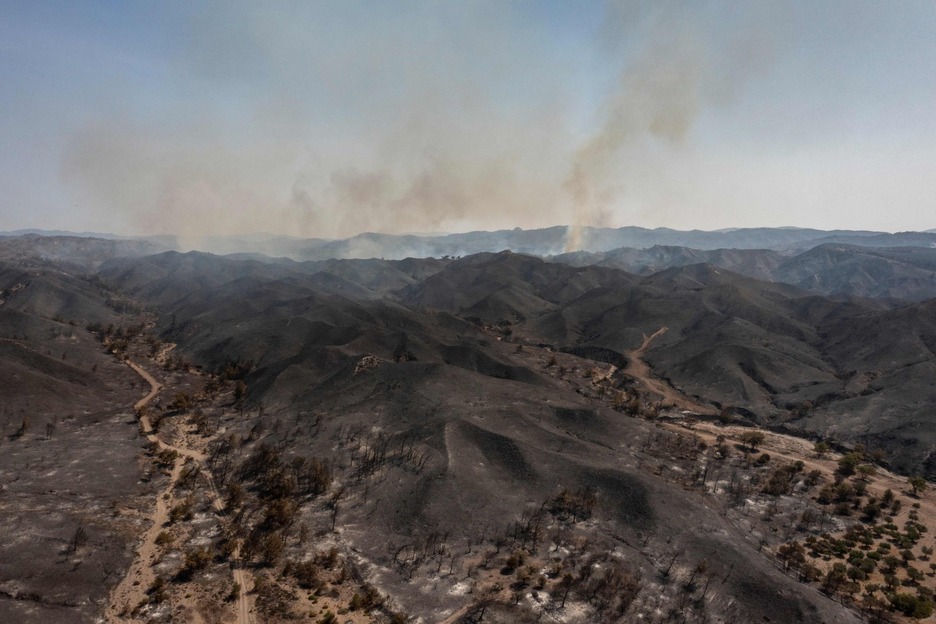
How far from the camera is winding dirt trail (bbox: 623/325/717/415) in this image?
257 feet

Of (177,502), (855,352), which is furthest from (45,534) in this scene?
(855,352)

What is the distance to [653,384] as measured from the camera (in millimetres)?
89812

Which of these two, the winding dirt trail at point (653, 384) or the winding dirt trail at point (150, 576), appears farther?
the winding dirt trail at point (653, 384)

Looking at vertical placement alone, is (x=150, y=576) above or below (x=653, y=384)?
below

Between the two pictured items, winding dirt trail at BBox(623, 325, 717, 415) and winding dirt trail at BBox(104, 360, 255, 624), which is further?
winding dirt trail at BBox(623, 325, 717, 415)

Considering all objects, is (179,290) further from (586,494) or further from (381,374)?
(586,494)

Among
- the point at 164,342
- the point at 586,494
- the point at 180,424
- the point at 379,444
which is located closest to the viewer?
the point at 586,494

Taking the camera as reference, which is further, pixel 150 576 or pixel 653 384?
pixel 653 384

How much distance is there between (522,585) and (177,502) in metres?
31.1

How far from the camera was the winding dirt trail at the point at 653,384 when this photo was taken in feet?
257

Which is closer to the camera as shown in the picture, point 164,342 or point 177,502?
point 177,502

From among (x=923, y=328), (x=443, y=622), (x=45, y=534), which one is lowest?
(x=443, y=622)

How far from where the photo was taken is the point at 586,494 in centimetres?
4041

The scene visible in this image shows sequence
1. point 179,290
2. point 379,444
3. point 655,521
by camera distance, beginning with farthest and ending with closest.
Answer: point 179,290, point 379,444, point 655,521
